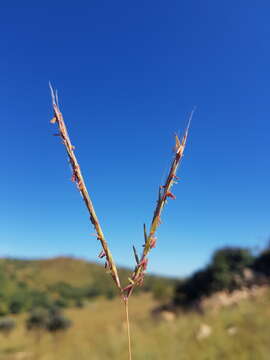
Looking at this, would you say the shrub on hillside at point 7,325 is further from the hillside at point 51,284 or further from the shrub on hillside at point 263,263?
the shrub on hillside at point 263,263

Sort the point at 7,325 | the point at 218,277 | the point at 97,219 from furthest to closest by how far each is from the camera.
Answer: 1. the point at 218,277
2. the point at 7,325
3. the point at 97,219

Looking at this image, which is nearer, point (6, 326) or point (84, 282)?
point (6, 326)

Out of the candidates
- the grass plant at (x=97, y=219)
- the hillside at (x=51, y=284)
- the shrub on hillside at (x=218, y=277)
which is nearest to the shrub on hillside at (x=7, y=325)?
the hillside at (x=51, y=284)

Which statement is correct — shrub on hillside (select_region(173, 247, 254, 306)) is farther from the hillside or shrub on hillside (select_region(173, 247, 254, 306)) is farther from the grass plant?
the grass plant

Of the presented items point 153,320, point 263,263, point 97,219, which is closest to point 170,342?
point 153,320

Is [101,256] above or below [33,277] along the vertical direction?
below

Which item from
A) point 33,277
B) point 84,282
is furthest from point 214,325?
point 84,282

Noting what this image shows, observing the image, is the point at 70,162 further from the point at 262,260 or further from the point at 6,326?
the point at 262,260

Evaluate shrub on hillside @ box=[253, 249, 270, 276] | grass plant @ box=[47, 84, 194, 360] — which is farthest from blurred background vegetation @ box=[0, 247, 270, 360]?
grass plant @ box=[47, 84, 194, 360]

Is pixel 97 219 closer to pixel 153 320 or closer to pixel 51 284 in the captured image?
pixel 153 320

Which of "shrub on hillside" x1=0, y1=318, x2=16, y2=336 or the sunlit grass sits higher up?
"shrub on hillside" x1=0, y1=318, x2=16, y2=336

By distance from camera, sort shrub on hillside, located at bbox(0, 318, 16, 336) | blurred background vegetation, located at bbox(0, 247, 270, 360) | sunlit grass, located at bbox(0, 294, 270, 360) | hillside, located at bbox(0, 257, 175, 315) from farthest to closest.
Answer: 1. hillside, located at bbox(0, 257, 175, 315)
2. shrub on hillside, located at bbox(0, 318, 16, 336)
3. blurred background vegetation, located at bbox(0, 247, 270, 360)
4. sunlit grass, located at bbox(0, 294, 270, 360)
